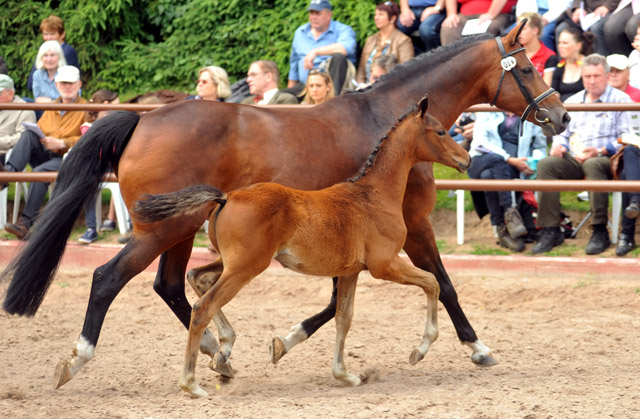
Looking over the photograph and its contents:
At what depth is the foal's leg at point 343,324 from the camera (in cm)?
455

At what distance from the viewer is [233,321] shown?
6141 millimetres

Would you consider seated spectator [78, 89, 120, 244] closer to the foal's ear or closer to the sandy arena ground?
the sandy arena ground

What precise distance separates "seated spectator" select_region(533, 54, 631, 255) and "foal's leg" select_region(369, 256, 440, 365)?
300 centimetres

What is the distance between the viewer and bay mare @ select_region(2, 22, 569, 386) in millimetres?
4418

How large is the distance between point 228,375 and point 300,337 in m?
0.47

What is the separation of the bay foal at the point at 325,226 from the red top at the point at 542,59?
4.13 meters

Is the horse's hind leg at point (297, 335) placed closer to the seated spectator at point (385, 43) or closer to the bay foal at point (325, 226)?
the bay foal at point (325, 226)

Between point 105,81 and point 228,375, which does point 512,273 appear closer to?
point 228,375

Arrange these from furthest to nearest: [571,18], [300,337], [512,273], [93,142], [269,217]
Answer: [571,18] < [512,273] < [300,337] < [93,142] < [269,217]

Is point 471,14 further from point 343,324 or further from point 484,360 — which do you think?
point 343,324

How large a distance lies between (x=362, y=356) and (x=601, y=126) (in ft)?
11.2

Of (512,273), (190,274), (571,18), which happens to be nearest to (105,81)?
(571,18)

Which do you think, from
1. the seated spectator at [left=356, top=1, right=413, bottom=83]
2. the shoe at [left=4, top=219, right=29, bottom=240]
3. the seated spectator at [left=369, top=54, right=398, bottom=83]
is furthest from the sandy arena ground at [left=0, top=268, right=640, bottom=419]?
the seated spectator at [left=356, top=1, right=413, bottom=83]

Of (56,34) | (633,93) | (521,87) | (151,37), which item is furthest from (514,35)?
(151,37)
